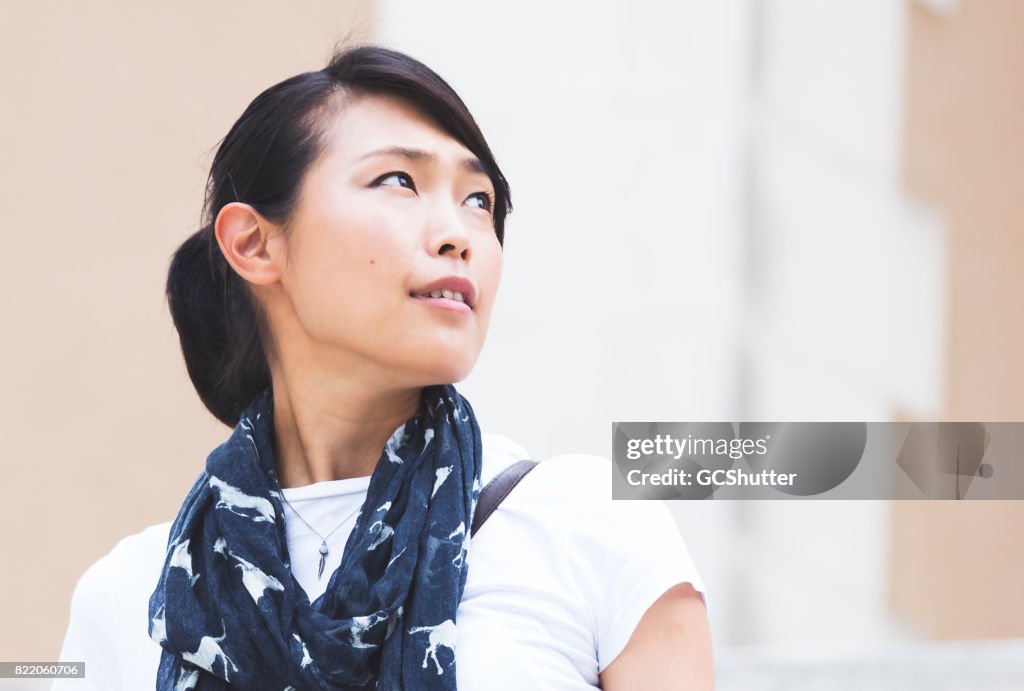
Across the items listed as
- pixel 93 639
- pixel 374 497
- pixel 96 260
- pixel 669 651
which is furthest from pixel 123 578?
pixel 96 260

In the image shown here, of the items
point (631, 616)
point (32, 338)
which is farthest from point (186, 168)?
point (631, 616)

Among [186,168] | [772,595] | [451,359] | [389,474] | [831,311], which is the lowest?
[772,595]

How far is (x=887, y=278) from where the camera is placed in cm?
572

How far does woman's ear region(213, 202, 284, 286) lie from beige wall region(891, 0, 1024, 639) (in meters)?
4.57

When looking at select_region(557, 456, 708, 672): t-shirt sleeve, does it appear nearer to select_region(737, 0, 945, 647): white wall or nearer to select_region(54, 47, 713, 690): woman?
select_region(54, 47, 713, 690): woman

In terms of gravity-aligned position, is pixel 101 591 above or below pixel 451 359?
below

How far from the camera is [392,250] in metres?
1.57

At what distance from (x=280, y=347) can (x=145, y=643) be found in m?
0.44

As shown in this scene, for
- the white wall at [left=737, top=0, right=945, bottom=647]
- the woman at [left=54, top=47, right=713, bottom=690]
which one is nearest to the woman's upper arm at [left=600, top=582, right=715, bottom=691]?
the woman at [left=54, top=47, right=713, bottom=690]

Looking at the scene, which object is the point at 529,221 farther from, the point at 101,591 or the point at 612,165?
the point at 101,591

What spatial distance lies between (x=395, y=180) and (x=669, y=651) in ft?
2.22

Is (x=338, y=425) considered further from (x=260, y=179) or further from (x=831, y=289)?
(x=831, y=289)

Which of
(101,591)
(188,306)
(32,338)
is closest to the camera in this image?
(101,591)

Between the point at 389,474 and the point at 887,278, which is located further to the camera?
the point at 887,278
